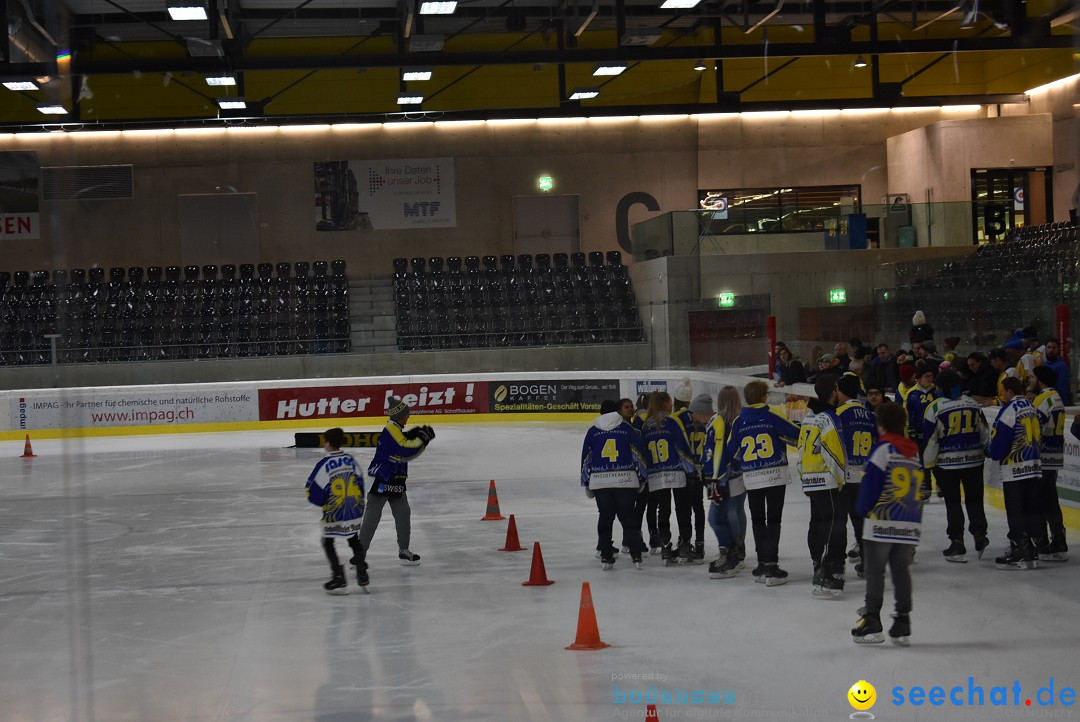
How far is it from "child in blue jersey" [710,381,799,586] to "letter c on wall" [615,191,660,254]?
49.7 ft

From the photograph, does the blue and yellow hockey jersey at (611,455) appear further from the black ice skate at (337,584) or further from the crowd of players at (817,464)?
the black ice skate at (337,584)

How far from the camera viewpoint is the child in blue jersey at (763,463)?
25.5 feet

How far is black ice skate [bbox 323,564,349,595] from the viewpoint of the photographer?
8148 mm

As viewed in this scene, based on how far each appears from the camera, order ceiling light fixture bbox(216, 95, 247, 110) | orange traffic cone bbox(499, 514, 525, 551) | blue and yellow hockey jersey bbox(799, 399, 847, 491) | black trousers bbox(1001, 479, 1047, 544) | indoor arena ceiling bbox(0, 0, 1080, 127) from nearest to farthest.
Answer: indoor arena ceiling bbox(0, 0, 1080, 127), blue and yellow hockey jersey bbox(799, 399, 847, 491), black trousers bbox(1001, 479, 1047, 544), orange traffic cone bbox(499, 514, 525, 551), ceiling light fixture bbox(216, 95, 247, 110)

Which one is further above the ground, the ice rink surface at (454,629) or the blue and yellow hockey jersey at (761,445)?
the blue and yellow hockey jersey at (761,445)

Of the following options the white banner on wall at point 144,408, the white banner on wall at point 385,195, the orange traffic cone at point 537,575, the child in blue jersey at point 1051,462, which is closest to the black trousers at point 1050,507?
the child in blue jersey at point 1051,462

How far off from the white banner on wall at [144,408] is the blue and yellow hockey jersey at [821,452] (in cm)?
1671

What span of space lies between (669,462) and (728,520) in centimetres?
72

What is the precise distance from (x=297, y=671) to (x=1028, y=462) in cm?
536

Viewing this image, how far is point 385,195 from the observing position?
2312cm

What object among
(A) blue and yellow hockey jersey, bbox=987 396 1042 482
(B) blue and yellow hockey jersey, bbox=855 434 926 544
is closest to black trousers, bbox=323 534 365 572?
(B) blue and yellow hockey jersey, bbox=855 434 926 544

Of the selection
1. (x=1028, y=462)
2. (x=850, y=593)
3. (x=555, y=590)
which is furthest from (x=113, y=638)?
(x=1028, y=462)

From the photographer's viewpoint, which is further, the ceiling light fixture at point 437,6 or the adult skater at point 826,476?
the ceiling light fixture at point 437,6

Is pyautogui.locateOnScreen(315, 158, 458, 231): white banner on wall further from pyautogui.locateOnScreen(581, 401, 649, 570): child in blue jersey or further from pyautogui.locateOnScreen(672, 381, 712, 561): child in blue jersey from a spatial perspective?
pyautogui.locateOnScreen(581, 401, 649, 570): child in blue jersey
